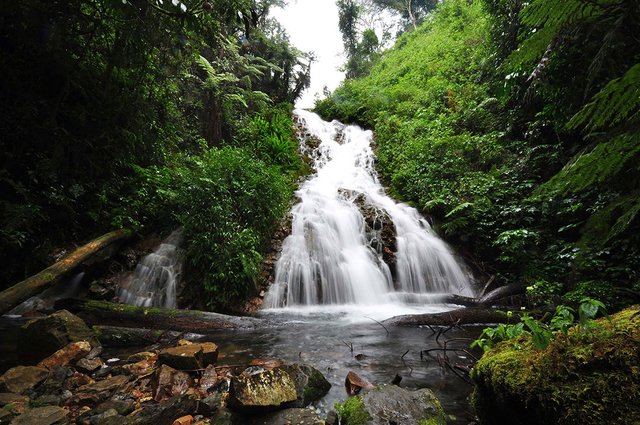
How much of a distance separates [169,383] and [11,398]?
1299 millimetres

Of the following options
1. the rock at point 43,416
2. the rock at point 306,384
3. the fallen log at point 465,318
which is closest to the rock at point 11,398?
the rock at point 43,416

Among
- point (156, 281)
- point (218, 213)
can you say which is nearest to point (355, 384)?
point (218, 213)

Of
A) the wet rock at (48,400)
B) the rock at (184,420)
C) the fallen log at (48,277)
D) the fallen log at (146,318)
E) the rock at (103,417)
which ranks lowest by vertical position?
the rock at (184,420)

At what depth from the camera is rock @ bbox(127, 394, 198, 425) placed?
7.93ft

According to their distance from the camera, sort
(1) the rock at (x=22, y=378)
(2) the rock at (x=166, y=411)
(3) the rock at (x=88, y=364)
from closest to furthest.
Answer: (2) the rock at (x=166, y=411) → (1) the rock at (x=22, y=378) → (3) the rock at (x=88, y=364)

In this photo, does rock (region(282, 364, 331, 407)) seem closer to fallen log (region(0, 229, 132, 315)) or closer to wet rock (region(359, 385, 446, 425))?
wet rock (region(359, 385, 446, 425))

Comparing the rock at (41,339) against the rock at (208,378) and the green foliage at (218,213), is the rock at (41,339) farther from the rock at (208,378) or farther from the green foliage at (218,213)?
the green foliage at (218,213)

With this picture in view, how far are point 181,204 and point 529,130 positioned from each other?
951 cm

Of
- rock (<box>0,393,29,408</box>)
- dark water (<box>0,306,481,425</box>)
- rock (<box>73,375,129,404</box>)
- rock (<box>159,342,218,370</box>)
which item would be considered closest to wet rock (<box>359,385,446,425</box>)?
dark water (<box>0,306,481,425</box>)

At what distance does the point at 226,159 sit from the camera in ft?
26.1

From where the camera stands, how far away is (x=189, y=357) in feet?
10.9

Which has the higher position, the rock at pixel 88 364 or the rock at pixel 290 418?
the rock at pixel 88 364

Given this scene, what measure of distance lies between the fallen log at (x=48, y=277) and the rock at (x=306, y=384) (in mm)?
3851

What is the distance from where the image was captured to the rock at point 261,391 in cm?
245
